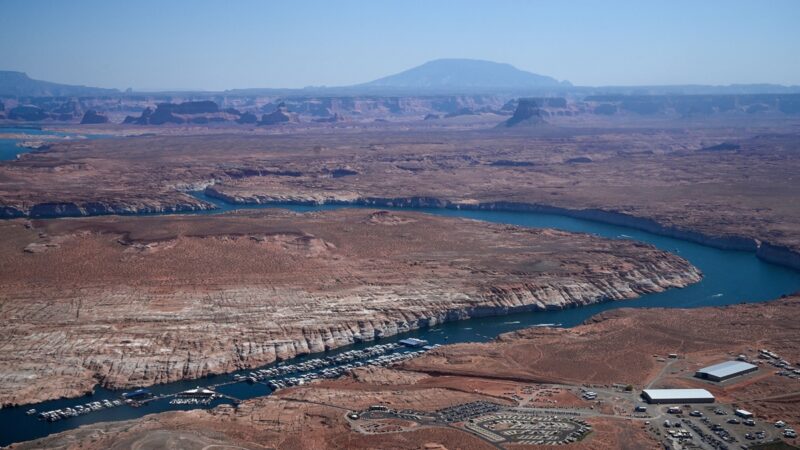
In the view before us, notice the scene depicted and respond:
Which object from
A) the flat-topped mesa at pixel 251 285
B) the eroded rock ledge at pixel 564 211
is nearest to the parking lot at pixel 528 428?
the flat-topped mesa at pixel 251 285

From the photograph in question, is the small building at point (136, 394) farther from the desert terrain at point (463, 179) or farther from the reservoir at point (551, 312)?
the desert terrain at point (463, 179)

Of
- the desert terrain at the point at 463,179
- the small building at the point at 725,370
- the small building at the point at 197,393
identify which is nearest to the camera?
the small building at the point at 197,393

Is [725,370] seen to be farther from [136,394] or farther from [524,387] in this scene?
[136,394]

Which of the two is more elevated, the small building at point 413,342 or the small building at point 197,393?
the small building at point 197,393

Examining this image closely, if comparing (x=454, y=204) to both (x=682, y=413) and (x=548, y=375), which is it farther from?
(x=682, y=413)

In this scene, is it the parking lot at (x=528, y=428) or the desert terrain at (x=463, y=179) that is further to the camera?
the desert terrain at (x=463, y=179)

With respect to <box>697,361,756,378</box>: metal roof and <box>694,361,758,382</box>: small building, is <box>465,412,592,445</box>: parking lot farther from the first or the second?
<box>697,361,756,378</box>: metal roof
